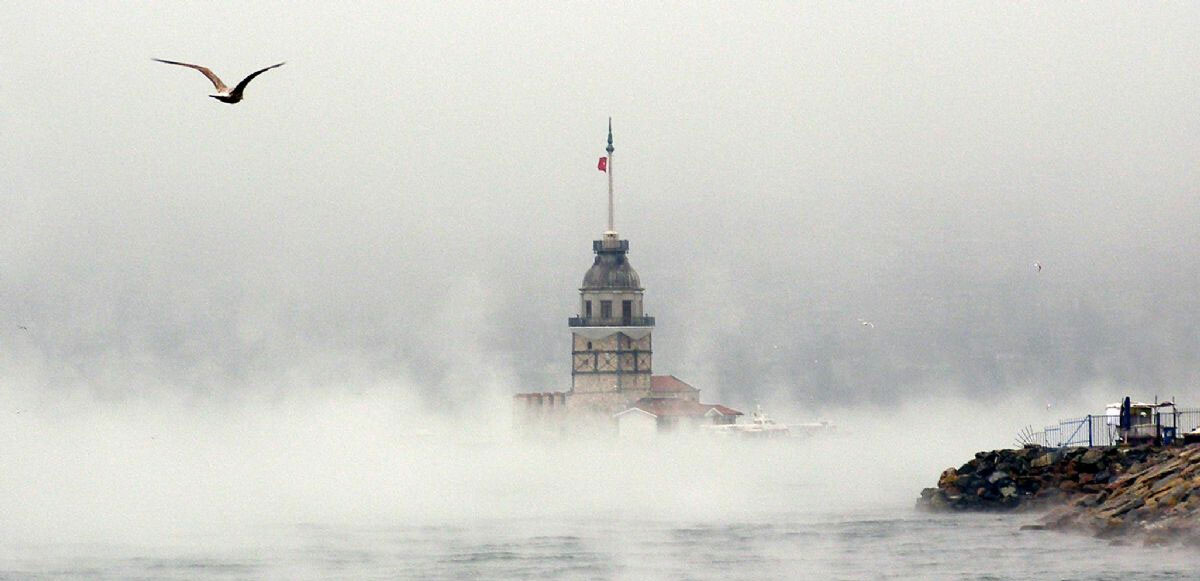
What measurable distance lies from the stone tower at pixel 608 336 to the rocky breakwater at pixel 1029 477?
382ft

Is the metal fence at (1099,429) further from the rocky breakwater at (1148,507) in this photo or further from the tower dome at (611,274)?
the tower dome at (611,274)

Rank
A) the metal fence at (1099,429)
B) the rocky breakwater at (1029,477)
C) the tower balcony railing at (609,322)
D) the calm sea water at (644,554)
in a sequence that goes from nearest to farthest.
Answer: the calm sea water at (644,554)
the rocky breakwater at (1029,477)
the metal fence at (1099,429)
the tower balcony railing at (609,322)

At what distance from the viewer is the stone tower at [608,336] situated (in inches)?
7761

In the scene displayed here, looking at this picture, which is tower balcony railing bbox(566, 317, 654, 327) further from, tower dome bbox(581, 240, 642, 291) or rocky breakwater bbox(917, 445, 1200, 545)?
rocky breakwater bbox(917, 445, 1200, 545)

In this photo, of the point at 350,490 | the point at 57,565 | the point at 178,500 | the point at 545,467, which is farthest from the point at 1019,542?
the point at 545,467

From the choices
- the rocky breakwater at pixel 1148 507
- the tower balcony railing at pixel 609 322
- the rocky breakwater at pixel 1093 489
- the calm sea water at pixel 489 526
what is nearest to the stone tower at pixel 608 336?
the tower balcony railing at pixel 609 322

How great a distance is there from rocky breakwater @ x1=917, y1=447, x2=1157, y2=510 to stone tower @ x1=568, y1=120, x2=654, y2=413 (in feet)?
382

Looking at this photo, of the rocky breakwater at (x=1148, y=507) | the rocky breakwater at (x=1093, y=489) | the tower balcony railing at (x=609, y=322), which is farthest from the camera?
the tower balcony railing at (x=609, y=322)

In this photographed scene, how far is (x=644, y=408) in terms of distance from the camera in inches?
7790

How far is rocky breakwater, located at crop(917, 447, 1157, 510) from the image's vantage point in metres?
73.2

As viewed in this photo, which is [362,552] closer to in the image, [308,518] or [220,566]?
[220,566]

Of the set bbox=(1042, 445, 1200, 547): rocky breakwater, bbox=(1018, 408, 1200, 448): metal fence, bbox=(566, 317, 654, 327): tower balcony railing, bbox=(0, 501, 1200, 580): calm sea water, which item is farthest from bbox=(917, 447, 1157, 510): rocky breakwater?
bbox=(566, 317, 654, 327): tower balcony railing

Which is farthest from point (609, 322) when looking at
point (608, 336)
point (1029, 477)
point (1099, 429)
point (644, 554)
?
point (644, 554)

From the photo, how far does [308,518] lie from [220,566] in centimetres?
2042
